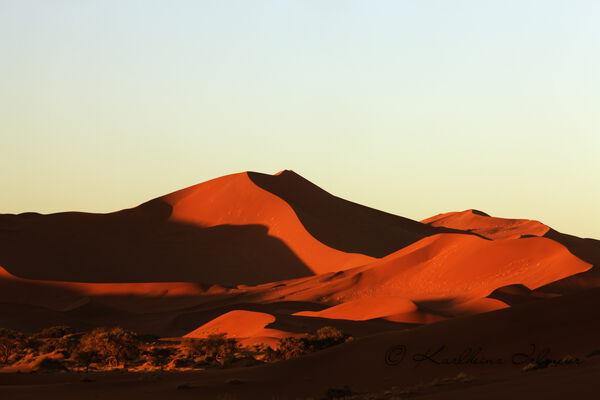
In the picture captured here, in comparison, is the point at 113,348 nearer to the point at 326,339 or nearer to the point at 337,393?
the point at 326,339

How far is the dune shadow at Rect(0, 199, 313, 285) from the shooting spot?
281ft

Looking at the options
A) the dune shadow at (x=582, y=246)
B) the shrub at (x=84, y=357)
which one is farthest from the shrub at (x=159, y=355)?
the dune shadow at (x=582, y=246)

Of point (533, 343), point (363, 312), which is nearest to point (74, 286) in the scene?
point (363, 312)

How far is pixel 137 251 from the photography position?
9138 cm

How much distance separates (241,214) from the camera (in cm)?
9800

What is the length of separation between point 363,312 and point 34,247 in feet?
143

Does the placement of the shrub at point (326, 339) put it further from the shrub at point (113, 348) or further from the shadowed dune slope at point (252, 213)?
the shadowed dune slope at point (252, 213)

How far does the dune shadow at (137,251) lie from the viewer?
85.6 metres

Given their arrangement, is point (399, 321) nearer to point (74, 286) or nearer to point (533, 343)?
point (533, 343)

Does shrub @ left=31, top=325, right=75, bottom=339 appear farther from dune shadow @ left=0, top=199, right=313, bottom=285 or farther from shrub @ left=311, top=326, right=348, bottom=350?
dune shadow @ left=0, top=199, right=313, bottom=285

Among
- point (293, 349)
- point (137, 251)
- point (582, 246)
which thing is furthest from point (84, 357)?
point (582, 246)

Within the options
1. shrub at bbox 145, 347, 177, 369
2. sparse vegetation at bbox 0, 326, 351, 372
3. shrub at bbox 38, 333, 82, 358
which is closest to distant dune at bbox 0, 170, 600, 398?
sparse vegetation at bbox 0, 326, 351, 372

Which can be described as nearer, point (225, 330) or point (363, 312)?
point (225, 330)

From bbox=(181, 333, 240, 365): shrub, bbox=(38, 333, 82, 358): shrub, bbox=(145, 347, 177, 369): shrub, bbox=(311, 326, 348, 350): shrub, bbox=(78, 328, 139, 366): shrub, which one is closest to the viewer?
bbox=(311, 326, 348, 350): shrub
